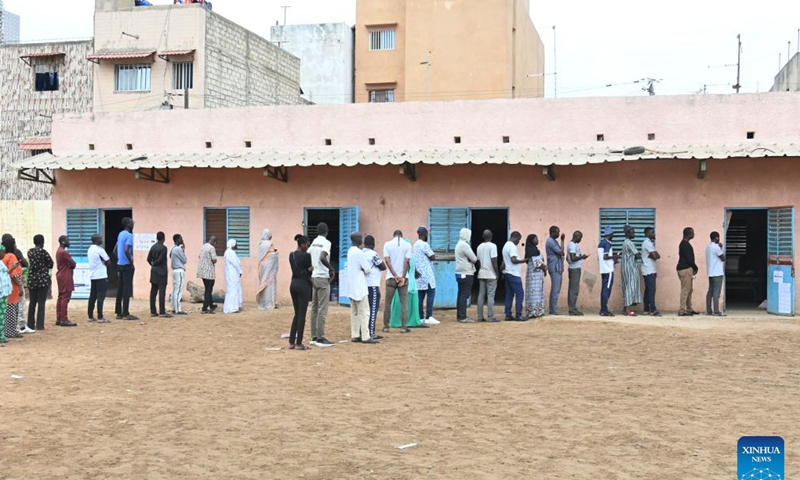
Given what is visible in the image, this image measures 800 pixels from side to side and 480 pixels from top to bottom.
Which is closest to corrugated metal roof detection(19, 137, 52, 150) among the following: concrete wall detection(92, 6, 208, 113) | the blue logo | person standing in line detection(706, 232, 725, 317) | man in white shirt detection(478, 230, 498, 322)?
concrete wall detection(92, 6, 208, 113)

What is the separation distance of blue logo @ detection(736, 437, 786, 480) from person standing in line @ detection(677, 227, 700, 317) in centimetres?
1236

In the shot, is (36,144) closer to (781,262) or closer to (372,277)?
(372,277)

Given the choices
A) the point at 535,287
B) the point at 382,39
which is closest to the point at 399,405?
the point at 535,287

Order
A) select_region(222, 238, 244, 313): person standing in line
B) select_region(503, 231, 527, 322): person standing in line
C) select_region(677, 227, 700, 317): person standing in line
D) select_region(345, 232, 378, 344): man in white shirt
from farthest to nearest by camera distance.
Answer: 1. select_region(222, 238, 244, 313): person standing in line
2. select_region(677, 227, 700, 317): person standing in line
3. select_region(503, 231, 527, 322): person standing in line
4. select_region(345, 232, 378, 344): man in white shirt

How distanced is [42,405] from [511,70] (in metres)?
25.2

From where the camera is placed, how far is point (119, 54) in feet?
96.2

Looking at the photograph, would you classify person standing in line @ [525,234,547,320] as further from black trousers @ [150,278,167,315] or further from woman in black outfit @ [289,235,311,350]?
black trousers @ [150,278,167,315]

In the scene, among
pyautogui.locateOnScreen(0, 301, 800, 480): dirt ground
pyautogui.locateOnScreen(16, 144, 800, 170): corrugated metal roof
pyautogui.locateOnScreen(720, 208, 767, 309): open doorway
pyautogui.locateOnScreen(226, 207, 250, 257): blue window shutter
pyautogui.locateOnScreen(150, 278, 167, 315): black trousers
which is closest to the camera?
pyautogui.locateOnScreen(0, 301, 800, 480): dirt ground

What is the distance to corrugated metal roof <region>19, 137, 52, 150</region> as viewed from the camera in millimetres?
30016

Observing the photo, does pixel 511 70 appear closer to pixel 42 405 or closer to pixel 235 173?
pixel 235 173

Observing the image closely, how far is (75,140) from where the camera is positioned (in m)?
18.0

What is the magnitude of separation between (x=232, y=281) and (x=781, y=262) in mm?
9993

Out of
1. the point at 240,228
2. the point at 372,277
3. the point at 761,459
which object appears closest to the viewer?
the point at 761,459

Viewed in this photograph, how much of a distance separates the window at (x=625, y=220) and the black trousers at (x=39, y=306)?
9.82 m
